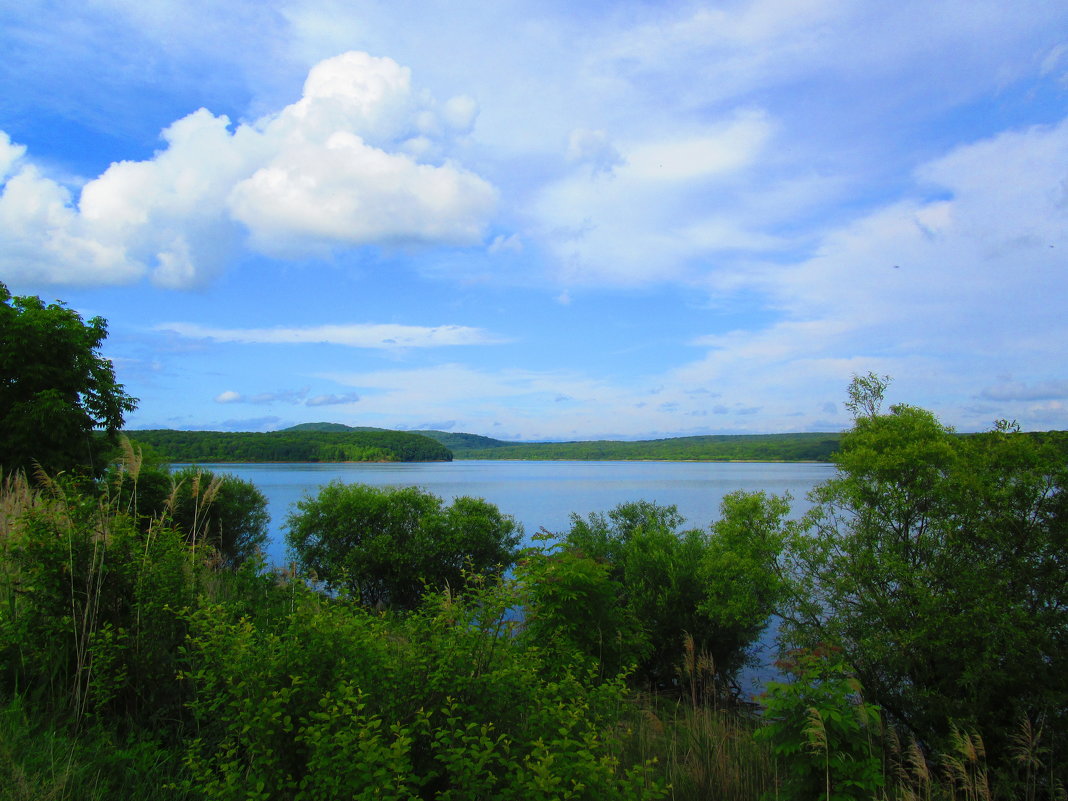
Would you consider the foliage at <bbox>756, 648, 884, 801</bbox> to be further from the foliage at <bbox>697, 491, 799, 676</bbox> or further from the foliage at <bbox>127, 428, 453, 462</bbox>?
the foliage at <bbox>127, 428, 453, 462</bbox>

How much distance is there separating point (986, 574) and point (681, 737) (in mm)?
10118

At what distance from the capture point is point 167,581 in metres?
5.53

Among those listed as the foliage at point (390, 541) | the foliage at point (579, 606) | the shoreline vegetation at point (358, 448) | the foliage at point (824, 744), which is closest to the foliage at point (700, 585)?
the foliage at point (579, 606)

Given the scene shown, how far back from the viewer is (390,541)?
22859 millimetres

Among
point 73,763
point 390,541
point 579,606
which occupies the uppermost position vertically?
point 73,763

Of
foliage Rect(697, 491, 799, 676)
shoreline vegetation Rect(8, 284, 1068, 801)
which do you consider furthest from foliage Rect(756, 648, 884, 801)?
foliage Rect(697, 491, 799, 676)

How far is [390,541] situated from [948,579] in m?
17.1

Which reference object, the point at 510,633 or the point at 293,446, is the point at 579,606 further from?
the point at 293,446

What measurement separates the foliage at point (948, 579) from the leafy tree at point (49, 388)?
23.7 m

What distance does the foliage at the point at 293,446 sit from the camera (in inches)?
3573

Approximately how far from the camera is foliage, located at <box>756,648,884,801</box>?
17.1 feet

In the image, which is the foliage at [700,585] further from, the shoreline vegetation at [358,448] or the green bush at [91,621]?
the shoreline vegetation at [358,448]

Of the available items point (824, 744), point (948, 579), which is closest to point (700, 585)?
point (948, 579)

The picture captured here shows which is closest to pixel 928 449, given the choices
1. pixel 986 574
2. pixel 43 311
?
pixel 986 574
